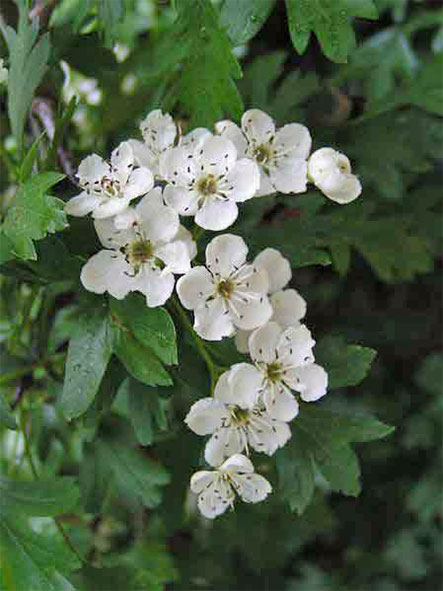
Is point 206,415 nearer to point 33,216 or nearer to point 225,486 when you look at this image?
point 225,486

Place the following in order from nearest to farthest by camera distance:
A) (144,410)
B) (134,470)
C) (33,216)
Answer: (33,216), (144,410), (134,470)

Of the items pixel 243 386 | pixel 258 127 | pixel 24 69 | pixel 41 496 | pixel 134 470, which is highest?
pixel 24 69

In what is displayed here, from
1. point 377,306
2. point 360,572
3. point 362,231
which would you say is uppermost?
point 362,231

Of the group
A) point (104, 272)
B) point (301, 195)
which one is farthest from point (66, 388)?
point (301, 195)

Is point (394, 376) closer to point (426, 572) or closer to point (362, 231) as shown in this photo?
point (426, 572)

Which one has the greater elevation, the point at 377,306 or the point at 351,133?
the point at 351,133

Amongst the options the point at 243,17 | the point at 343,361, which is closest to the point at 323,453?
the point at 343,361

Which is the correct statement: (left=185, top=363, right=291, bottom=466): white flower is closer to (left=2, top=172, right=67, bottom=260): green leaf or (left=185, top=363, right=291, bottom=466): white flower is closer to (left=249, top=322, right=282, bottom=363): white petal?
(left=249, top=322, right=282, bottom=363): white petal
